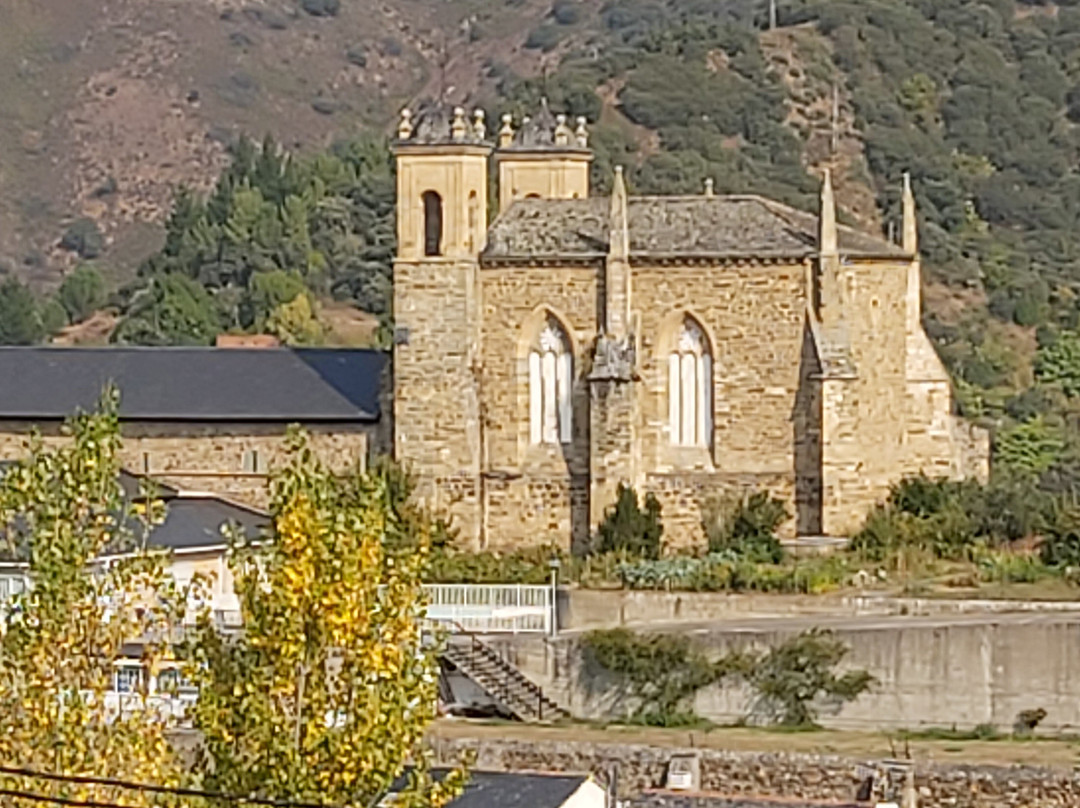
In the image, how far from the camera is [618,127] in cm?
10344

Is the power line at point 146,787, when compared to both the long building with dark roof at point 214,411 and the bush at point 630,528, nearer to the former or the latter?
the bush at point 630,528

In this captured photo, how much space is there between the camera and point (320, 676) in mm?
27750

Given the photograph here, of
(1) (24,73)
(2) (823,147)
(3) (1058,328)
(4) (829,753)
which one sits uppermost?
(1) (24,73)

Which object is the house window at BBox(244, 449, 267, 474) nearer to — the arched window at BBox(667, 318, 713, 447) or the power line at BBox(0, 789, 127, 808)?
the arched window at BBox(667, 318, 713, 447)

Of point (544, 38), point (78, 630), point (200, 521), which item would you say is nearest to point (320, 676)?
point (78, 630)

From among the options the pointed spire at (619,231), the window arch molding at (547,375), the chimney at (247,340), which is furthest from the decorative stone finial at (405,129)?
the chimney at (247,340)

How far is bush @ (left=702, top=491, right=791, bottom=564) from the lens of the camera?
5434 cm

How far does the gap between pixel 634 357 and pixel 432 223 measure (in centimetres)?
445

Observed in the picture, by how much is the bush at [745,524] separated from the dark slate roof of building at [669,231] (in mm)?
4365

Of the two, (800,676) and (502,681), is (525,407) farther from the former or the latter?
(800,676)

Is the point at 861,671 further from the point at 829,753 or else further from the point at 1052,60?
the point at 1052,60

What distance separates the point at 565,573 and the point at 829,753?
37.9 ft

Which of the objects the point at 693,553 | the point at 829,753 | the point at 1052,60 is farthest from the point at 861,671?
the point at 1052,60

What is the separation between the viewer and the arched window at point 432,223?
5706 cm
